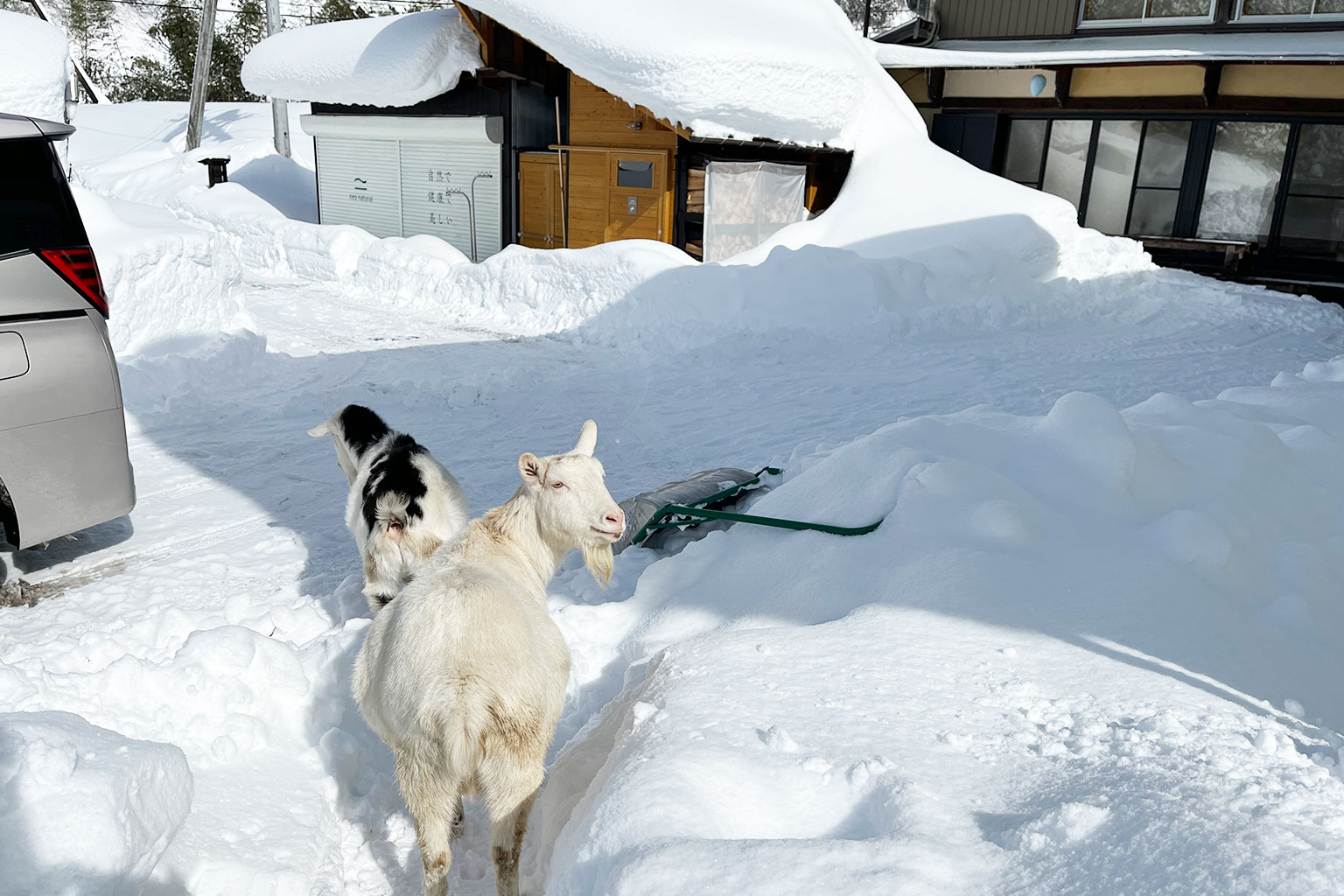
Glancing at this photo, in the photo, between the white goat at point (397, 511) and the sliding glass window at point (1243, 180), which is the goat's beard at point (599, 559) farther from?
the sliding glass window at point (1243, 180)

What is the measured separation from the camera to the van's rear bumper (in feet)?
14.9

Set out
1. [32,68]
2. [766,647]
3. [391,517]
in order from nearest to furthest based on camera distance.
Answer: [766,647]
[391,517]
[32,68]

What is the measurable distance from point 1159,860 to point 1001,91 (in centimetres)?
2058

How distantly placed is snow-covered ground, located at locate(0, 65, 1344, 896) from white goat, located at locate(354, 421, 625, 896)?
0.25 meters

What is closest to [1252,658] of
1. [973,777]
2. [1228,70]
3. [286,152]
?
[973,777]

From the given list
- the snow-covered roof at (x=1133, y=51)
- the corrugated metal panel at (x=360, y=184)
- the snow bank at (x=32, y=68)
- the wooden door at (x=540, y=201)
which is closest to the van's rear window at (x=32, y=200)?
the snow bank at (x=32, y=68)

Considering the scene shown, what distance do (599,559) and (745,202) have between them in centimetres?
1256

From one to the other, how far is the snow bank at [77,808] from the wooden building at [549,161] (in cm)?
1301

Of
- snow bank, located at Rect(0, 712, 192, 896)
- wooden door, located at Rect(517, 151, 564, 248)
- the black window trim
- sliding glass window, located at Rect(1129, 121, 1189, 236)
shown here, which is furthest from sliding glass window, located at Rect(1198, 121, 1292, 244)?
snow bank, located at Rect(0, 712, 192, 896)

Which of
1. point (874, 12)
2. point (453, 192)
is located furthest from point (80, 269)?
point (874, 12)

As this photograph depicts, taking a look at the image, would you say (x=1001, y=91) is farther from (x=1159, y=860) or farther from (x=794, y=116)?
(x=1159, y=860)

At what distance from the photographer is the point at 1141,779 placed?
104 inches

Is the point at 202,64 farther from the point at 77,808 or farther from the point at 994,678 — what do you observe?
the point at 994,678

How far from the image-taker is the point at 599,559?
153 inches
